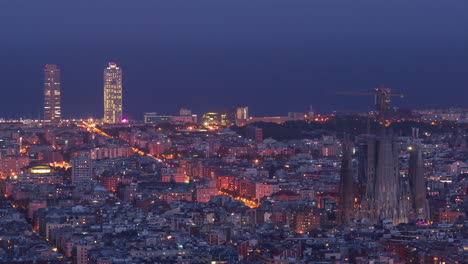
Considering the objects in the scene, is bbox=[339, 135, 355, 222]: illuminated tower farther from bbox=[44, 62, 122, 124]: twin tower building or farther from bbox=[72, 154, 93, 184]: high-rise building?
bbox=[44, 62, 122, 124]: twin tower building

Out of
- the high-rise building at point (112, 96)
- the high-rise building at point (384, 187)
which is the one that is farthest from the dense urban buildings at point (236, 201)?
the high-rise building at point (112, 96)

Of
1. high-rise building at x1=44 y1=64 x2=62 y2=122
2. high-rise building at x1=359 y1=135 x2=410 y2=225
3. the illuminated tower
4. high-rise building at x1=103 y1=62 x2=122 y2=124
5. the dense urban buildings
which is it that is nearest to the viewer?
the dense urban buildings

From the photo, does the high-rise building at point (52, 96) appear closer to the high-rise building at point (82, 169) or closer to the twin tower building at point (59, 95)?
the twin tower building at point (59, 95)

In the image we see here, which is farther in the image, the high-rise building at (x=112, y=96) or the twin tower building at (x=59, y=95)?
the high-rise building at (x=112, y=96)

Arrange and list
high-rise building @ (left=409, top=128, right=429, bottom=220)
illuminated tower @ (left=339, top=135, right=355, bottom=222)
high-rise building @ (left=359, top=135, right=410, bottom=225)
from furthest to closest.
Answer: illuminated tower @ (left=339, top=135, right=355, bottom=222) → high-rise building @ (left=409, top=128, right=429, bottom=220) → high-rise building @ (left=359, top=135, right=410, bottom=225)

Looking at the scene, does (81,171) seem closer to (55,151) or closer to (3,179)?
(3,179)

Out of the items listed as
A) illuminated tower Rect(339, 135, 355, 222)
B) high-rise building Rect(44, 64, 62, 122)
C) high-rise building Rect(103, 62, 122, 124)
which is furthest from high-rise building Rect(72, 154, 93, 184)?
high-rise building Rect(103, 62, 122, 124)

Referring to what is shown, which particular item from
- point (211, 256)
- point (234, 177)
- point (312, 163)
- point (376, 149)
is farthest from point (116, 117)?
point (211, 256)

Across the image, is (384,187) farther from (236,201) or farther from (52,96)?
(52,96)
